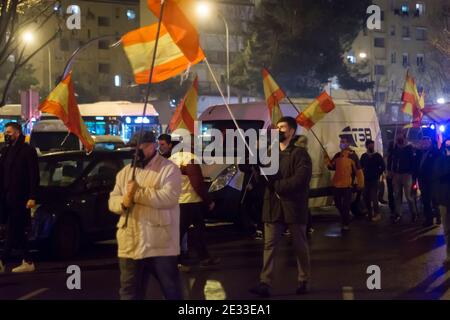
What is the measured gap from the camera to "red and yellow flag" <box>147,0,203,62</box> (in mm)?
7637

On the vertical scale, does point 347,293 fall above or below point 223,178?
below

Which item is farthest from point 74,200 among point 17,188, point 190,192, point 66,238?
point 190,192

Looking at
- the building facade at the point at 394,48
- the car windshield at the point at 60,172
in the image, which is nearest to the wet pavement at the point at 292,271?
the car windshield at the point at 60,172

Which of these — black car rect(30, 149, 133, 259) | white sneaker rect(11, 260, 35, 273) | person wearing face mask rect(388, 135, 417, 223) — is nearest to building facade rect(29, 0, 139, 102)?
person wearing face mask rect(388, 135, 417, 223)

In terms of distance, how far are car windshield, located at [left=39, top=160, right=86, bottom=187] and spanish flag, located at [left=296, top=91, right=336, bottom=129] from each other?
4.47m

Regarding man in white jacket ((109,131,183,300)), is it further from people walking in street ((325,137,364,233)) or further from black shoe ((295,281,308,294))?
people walking in street ((325,137,364,233))

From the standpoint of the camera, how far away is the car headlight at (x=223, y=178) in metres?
12.1

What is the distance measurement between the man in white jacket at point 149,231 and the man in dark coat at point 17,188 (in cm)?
373

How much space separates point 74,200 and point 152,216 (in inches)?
194

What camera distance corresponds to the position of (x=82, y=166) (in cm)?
1096

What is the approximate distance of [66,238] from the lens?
10.4 metres

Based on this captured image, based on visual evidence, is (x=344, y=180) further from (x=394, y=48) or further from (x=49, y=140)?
(x=394, y=48)

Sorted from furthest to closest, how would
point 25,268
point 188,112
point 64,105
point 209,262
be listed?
point 188,112
point 64,105
point 209,262
point 25,268
